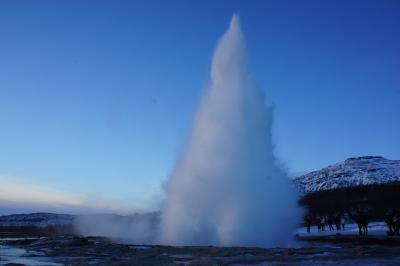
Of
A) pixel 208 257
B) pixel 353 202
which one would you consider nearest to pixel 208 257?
pixel 208 257

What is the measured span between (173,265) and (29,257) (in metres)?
10.6

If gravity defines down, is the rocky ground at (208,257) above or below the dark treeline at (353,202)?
below

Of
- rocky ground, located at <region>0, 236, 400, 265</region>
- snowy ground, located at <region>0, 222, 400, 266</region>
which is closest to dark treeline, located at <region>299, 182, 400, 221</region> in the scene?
rocky ground, located at <region>0, 236, 400, 265</region>

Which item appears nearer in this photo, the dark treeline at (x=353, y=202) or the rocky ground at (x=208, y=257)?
the rocky ground at (x=208, y=257)

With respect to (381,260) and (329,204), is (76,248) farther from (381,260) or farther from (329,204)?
(329,204)

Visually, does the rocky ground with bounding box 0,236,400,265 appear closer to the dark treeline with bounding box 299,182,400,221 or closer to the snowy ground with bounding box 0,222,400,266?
the snowy ground with bounding box 0,222,400,266

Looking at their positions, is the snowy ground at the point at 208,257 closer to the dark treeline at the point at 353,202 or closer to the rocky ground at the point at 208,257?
the rocky ground at the point at 208,257

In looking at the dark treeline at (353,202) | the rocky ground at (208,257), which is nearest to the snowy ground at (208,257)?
the rocky ground at (208,257)

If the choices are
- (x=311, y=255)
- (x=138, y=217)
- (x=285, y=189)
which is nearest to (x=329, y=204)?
(x=138, y=217)

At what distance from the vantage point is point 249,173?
34.7 m

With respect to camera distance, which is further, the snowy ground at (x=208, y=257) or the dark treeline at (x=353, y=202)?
the dark treeline at (x=353, y=202)

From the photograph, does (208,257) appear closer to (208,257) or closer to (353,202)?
(208,257)

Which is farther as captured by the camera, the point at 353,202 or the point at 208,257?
the point at 353,202

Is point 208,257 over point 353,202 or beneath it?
beneath
